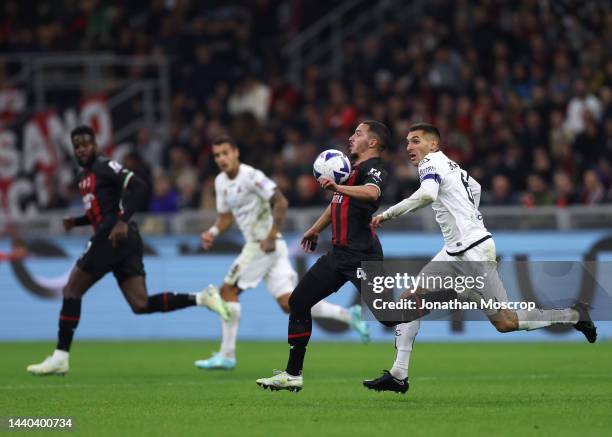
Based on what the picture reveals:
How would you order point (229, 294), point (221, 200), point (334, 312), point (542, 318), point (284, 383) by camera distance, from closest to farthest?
1. point (542, 318)
2. point (284, 383)
3. point (229, 294)
4. point (221, 200)
5. point (334, 312)

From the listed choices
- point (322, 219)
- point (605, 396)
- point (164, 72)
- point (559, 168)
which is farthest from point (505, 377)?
point (164, 72)

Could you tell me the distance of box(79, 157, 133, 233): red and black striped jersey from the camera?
42.7ft

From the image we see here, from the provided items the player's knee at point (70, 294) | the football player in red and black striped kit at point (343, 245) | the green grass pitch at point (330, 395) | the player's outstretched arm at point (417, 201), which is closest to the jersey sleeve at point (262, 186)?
the green grass pitch at point (330, 395)

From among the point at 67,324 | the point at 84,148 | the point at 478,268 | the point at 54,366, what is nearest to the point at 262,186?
the point at 84,148

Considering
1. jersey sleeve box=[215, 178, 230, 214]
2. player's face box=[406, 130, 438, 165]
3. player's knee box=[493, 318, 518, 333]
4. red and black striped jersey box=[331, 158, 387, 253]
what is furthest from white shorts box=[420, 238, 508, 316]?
jersey sleeve box=[215, 178, 230, 214]

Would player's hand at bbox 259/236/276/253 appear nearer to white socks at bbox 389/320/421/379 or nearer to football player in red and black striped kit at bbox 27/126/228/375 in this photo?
football player in red and black striped kit at bbox 27/126/228/375

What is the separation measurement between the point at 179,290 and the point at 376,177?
28.8ft

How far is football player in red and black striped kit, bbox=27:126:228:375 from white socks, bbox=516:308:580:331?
4.09m

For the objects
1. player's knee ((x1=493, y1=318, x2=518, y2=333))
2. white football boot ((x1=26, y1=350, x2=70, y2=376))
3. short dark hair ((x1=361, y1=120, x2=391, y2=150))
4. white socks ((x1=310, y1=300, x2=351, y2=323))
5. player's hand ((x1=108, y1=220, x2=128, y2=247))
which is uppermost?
short dark hair ((x1=361, y1=120, x2=391, y2=150))

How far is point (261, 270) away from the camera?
1407cm

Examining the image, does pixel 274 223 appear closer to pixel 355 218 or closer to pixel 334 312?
pixel 334 312

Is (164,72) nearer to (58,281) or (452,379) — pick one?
(58,281)

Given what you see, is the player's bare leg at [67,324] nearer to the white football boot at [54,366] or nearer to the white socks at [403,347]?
the white football boot at [54,366]

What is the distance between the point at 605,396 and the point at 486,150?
32.8ft
